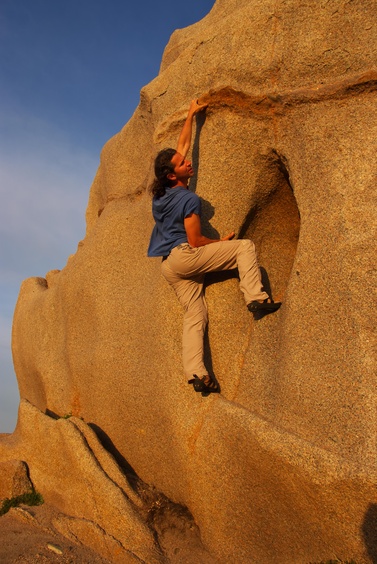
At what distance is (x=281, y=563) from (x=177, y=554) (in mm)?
1249

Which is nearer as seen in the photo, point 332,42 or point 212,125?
point 332,42

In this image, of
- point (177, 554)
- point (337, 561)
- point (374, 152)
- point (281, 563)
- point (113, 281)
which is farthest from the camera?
point (113, 281)

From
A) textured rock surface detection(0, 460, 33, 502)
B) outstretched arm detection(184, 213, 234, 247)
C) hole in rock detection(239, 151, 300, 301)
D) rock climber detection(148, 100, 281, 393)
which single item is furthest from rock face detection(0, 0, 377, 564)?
outstretched arm detection(184, 213, 234, 247)

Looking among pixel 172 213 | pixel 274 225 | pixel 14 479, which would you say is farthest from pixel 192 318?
pixel 14 479

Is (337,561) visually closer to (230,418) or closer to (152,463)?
(230,418)

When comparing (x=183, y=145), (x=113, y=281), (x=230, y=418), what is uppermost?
(x=183, y=145)

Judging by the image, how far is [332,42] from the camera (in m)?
5.59

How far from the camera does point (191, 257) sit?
5703 millimetres

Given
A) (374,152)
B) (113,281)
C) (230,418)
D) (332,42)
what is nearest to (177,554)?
(230,418)

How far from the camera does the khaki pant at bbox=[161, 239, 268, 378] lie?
18.4 ft

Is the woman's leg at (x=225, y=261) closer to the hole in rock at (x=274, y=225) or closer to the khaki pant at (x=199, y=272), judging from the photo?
the khaki pant at (x=199, y=272)

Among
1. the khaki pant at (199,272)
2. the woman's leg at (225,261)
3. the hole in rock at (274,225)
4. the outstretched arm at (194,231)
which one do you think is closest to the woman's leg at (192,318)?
the khaki pant at (199,272)

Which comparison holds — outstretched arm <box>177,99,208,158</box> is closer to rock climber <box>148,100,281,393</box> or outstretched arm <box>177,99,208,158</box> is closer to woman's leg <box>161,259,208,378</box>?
rock climber <box>148,100,281,393</box>

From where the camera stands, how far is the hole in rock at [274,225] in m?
6.24
